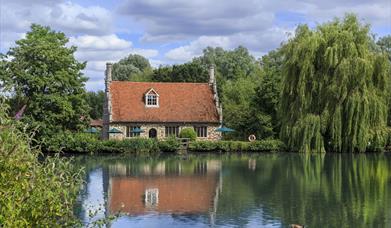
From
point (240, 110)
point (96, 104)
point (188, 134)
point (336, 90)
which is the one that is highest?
point (96, 104)

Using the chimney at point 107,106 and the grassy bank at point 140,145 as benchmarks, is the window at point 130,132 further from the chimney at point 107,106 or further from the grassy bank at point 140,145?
the grassy bank at point 140,145

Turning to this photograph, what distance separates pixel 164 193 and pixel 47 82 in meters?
22.2

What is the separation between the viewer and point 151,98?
173 feet

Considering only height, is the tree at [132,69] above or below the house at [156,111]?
above

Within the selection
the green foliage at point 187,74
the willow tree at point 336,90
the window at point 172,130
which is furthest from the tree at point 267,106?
the green foliage at point 187,74

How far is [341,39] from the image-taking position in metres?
43.4

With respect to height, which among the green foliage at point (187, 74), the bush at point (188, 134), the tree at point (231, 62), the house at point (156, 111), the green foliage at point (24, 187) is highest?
the tree at point (231, 62)

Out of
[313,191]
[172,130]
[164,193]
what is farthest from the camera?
[172,130]

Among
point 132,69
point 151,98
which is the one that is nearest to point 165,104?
point 151,98

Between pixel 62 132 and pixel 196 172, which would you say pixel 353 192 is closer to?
pixel 196 172

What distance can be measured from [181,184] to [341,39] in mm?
21780

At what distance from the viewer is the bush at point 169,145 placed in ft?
156

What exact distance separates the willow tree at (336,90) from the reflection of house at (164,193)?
14471 mm

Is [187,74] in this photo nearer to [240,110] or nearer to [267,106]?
[240,110]
